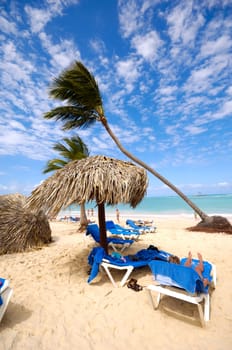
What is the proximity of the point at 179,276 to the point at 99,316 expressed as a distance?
49.9 inches

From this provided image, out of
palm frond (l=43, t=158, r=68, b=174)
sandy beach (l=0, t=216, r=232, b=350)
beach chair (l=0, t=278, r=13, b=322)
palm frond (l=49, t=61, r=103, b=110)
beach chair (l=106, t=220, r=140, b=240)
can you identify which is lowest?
sandy beach (l=0, t=216, r=232, b=350)

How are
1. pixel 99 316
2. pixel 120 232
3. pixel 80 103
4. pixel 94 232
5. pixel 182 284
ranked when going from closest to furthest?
1. pixel 182 284
2. pixel 99 316
3. pixel 94 232
4. pixel 120 232
5. pixel 80 103

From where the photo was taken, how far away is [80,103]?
7762 mm

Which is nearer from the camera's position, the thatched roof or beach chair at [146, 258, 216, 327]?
beach chair at [146, 258, 216, 327]

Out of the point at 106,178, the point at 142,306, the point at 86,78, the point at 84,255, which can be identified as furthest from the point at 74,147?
the point at 142,306

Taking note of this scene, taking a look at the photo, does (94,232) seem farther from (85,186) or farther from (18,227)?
(18,227)

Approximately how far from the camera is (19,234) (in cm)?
546

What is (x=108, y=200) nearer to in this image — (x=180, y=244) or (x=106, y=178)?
(x=106, y=178)

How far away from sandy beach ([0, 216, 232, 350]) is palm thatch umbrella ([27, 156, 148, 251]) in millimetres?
1434

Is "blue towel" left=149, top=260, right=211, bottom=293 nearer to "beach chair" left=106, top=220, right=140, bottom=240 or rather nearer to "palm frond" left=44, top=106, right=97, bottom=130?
"beach chair" left=106, top=220, right=140, bottom=240

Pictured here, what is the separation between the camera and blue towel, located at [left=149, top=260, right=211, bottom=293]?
2279 millimetres

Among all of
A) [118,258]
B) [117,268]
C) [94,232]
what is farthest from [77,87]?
[117,268]

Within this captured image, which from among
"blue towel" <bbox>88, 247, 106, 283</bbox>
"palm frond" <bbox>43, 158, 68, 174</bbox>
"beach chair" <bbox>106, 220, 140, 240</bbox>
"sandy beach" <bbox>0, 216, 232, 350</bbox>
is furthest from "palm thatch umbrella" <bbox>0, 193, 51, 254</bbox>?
"palm frond" <bbox>43, 158, 68, 174</bbox>

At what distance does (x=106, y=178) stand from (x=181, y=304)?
239 centimetres
